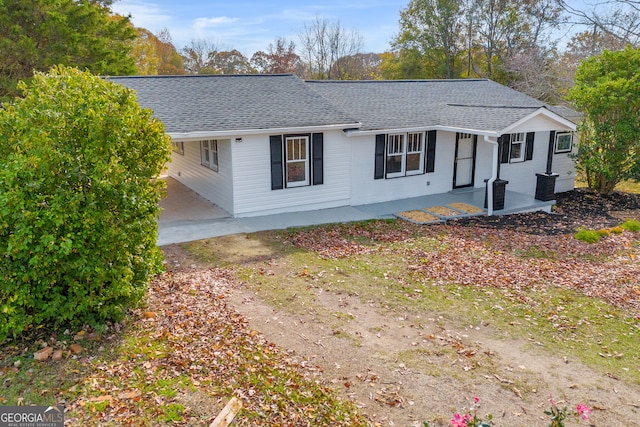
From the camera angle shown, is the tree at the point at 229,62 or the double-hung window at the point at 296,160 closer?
the double-hung window at the point at 296,160

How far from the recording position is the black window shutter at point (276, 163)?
42.5 feet

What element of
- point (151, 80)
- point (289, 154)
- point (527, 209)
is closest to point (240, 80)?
point (151, 80)

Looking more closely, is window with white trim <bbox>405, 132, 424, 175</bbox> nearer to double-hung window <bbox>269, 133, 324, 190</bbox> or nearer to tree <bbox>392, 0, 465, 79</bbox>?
double-hung window <bbox>269, 133, 324, 190</bbox>

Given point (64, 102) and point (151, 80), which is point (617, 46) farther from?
point (64, 102)

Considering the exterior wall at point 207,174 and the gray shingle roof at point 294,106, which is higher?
the gray shingle roof at point 294,106

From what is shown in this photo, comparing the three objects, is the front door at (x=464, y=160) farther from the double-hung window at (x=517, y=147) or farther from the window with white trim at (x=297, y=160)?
the window with white trim at (x=297, y=160)

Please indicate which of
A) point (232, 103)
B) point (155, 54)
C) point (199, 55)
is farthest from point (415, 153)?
point (199, 55)

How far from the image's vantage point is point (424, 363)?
618 centimetres

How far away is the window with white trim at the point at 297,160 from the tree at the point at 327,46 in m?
35.3

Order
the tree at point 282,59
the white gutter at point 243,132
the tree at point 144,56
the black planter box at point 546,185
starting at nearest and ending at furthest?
the white gutter at point 243,132 < the black planter box at point 546,185 < the tree at point 144,56 < the tree at point 282,59

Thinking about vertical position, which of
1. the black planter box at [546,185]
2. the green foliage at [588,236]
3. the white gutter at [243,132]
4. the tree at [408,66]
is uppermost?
the tree at [408,66]

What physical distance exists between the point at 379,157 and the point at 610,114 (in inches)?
340

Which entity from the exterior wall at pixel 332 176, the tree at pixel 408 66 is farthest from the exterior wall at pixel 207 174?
the tree at pixel 408 66

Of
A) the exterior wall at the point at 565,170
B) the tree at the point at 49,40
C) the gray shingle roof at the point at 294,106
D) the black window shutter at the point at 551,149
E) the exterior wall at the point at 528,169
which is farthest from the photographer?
the tree at the point at 49,40
